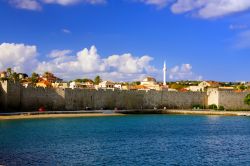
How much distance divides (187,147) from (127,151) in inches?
139

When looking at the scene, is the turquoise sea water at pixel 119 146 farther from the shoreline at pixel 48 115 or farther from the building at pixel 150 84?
the building at pixel 150 84

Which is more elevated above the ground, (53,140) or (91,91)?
(91,91)

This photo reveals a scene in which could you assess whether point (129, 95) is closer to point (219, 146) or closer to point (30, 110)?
point (30, 110)

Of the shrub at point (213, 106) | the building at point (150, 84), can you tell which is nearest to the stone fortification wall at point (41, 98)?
the shrub at point (213, 106)

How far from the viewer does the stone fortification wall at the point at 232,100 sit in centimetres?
6269

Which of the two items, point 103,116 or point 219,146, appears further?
point 103,116

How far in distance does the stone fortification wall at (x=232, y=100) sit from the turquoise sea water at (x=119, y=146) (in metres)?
28.8

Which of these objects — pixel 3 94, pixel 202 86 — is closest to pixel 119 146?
pixel 3 94

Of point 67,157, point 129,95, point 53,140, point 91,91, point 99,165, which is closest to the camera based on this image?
point 99,165

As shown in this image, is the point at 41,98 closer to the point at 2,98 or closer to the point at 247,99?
the point at 2,98

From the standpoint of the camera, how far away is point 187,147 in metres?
24.4

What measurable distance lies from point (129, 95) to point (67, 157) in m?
38.8

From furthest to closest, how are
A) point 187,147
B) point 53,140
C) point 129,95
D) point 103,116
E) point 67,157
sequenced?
point 129,95
point 103,116
point 53,140
point 187,147
point 67,157

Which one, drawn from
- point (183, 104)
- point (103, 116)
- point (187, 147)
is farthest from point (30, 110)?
point (187, 147)
